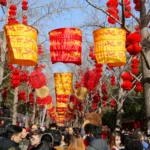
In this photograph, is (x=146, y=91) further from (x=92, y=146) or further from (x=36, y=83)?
(x=36, y=83)

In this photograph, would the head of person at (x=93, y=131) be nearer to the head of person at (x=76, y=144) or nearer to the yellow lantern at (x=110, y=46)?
the head of person at (x=76, y=144)

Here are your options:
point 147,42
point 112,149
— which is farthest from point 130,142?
point 147,42

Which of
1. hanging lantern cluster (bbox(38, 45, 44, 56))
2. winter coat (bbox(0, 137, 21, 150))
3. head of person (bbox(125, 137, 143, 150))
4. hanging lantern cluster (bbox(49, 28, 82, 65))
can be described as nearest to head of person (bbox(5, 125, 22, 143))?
winter coat (bbox(0, 137, 21, 150))

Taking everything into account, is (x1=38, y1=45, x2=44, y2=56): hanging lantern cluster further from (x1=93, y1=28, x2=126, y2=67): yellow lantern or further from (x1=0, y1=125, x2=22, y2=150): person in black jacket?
(x1=0, y1=125, x2=22, y2=150): person in black jacket

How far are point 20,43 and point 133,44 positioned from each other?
9.64 feet

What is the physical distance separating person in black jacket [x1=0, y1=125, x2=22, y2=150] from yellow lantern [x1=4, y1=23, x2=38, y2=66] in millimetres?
3114

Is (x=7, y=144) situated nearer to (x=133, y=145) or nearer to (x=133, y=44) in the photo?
(x=133, y=145)

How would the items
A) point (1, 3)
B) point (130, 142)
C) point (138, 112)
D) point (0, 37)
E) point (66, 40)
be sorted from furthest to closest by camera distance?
point (138, 112), point (0, 37), point (1, 3), point (66, 40), point (130, 142)

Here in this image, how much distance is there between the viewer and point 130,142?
17.4 feet

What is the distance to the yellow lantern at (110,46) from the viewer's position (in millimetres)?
8750

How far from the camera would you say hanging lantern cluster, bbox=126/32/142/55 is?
8664 mm

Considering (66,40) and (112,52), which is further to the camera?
(66,40)

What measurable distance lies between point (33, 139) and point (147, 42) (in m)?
5.49

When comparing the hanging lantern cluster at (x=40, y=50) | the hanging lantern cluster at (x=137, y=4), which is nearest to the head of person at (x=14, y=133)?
the hanging lantern cluster at (x=137, y=4)
